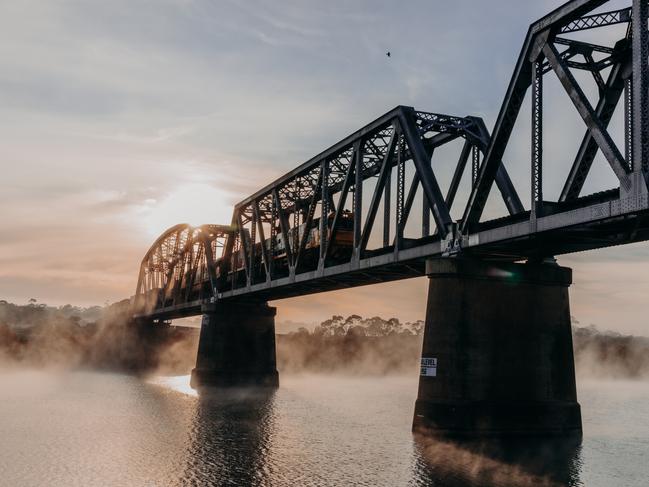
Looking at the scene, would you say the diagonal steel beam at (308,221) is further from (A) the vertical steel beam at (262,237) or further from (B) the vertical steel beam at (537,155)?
(B) the vertical steel beam at (537,155)

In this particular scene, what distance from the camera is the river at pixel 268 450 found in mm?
26984

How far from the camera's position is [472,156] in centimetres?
4062

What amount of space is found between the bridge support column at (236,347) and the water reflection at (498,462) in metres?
38.1

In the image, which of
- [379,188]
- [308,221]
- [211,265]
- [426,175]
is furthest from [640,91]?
[211,265]

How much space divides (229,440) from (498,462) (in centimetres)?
1415

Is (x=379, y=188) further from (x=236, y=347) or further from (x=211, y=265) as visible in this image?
(x=211, y=265)

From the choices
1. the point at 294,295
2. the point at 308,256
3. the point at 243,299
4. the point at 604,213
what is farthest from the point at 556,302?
the point at 243,299

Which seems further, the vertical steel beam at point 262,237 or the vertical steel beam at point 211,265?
the vertical steel beam at point 211,265

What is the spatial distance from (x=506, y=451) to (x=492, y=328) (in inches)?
223

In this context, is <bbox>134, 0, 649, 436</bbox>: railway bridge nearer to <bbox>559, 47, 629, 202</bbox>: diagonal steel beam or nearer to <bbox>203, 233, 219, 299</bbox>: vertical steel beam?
<bbox>559, 47, 629, 202</bbox>: diagonal steel beam

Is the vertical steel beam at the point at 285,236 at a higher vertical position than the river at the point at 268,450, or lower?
higher

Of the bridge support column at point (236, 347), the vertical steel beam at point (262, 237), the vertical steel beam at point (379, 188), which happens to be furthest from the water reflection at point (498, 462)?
the bridge support column at point (236, 347)

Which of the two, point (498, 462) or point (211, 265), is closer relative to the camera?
point (498, 462)

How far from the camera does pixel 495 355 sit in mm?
33875
